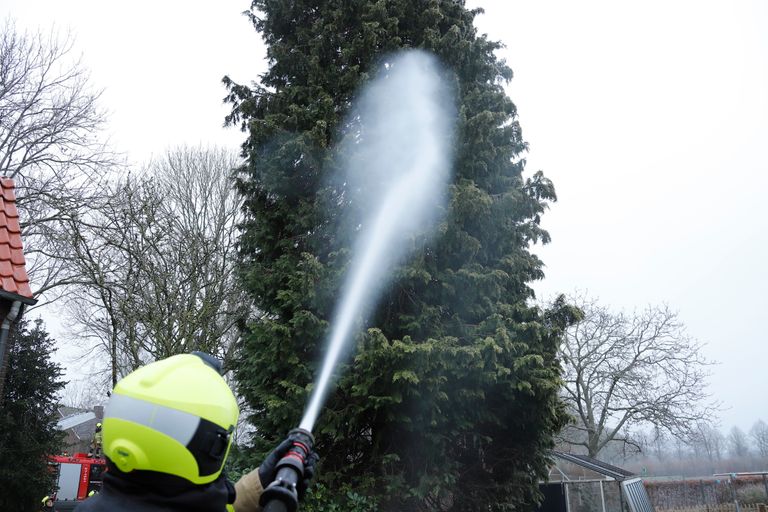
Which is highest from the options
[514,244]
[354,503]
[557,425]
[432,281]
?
[514,244]

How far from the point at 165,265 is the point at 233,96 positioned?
5.76 meters

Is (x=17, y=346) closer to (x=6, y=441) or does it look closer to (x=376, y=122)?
(x=6, y=441)

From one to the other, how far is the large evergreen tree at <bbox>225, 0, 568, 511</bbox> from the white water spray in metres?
0.26

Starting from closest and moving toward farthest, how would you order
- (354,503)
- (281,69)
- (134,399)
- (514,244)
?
(134,399), (354,503), (514,244), (281,69)

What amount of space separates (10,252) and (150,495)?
339 inches

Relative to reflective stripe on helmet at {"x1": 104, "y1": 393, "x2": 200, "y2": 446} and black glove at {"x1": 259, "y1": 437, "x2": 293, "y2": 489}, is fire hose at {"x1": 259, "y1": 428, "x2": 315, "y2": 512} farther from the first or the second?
reflective stripe on helmet at {"x1": 104, "y1": 393, "x2": 200, "y2": 446}

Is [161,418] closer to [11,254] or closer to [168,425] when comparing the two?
[168,425]

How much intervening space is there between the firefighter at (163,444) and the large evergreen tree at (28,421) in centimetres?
1318

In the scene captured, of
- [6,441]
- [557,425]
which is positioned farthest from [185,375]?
[6,441]

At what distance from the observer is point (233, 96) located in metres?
10.8

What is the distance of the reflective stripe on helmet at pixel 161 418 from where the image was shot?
194 centimetres

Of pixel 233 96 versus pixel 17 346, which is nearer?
pixel 233 96

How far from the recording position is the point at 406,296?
8.98 m

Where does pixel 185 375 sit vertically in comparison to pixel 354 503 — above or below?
above
